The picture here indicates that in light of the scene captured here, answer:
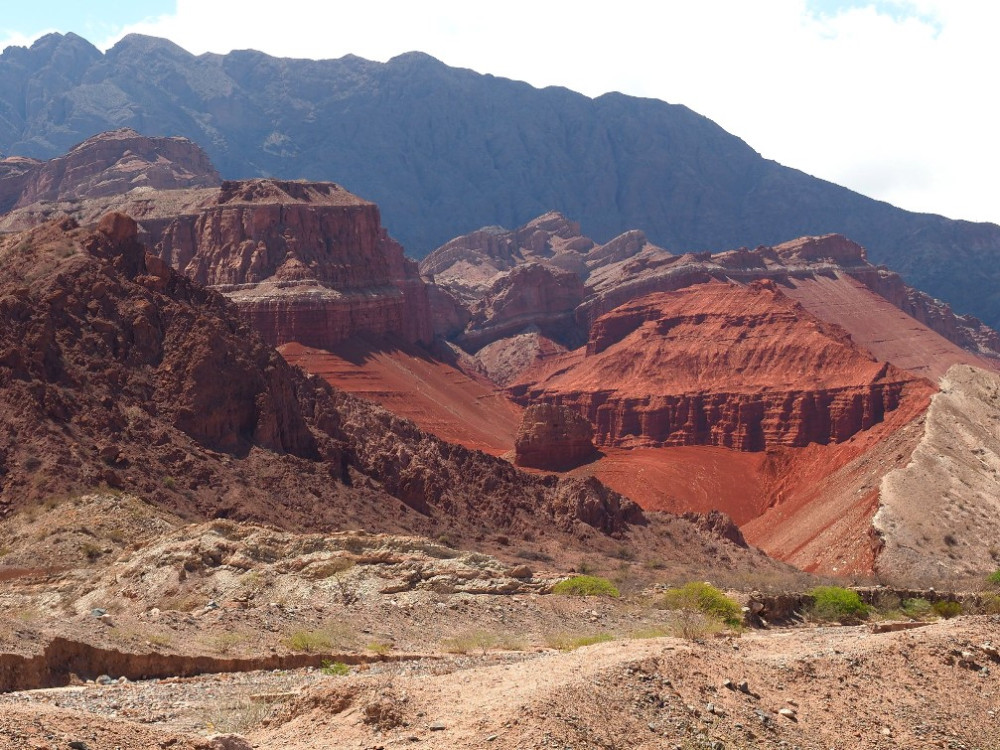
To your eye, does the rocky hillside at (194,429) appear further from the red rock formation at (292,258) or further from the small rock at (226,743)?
the red rock formation at (292,258)

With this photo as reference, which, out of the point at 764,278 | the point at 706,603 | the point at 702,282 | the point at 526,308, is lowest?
the point at 706,603

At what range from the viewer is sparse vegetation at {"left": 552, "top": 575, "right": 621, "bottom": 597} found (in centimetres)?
3541

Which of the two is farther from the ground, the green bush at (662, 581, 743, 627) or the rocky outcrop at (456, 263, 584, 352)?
the rocky outcrop at (456, 263, 584, 352)

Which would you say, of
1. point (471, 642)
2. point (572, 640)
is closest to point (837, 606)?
point (572, 640)

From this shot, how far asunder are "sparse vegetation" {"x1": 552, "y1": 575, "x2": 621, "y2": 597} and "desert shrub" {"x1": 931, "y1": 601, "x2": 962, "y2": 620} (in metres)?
7.82

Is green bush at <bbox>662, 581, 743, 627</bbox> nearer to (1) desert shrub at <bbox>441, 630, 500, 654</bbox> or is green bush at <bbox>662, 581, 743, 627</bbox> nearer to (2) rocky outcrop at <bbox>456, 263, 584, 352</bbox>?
(1) desert shrub at <bbox>441, 630, 500, 654</bbox>

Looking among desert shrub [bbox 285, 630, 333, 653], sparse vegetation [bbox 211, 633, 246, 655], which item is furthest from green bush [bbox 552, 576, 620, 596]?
sparse vegetation [bbox 211, 633, 246, 655]

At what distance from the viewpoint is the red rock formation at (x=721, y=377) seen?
4028 inches

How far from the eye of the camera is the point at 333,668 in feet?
82.7

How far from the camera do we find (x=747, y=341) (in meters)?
119

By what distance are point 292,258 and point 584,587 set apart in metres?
80.3

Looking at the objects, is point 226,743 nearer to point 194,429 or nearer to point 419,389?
point 194,429

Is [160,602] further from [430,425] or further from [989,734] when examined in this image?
[430,425]

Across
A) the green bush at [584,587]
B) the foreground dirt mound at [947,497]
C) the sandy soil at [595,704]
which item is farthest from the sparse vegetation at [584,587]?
the foreground dirt mound at [947,497]
